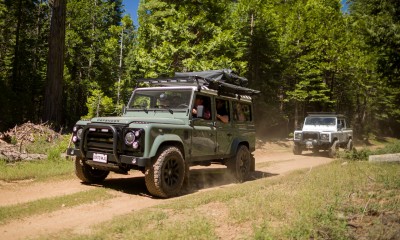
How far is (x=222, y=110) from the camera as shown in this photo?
8586mm

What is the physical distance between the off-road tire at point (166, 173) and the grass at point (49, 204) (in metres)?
1.00

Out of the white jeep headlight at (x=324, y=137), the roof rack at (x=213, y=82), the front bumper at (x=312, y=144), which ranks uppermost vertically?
the roof rack at (x=213, y=82)

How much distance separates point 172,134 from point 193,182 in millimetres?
2509

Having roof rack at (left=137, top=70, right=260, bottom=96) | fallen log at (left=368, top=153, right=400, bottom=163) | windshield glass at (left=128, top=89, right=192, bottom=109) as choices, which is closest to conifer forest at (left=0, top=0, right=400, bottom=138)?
fallen log at (left=368, top=153, right=400, bottom=163)

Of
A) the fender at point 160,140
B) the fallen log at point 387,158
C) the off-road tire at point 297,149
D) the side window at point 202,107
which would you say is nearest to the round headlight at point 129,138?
the fender at point 160,140

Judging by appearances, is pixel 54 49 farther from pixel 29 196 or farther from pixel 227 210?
pixel 227 210

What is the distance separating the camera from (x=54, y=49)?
43.8 feet

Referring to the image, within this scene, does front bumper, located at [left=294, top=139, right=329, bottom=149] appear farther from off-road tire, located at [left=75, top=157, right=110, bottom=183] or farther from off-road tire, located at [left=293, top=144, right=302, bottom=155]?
off-road tire, located at [left=75, top=157, right=110, bottom=183]

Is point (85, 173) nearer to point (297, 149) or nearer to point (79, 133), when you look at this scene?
point (79, 133)

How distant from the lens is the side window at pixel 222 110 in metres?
8.35

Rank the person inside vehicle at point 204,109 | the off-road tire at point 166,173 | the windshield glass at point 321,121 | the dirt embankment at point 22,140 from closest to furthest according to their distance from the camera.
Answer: the off-road tire at point 166,173 → the person inside vehicle at point 204,109 → the dirt embankment at point 22,140 → the windshield glass at point 321,121

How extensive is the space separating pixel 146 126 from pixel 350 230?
3.77 meters

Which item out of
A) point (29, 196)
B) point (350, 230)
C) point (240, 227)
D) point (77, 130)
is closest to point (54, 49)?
point (77, 130)

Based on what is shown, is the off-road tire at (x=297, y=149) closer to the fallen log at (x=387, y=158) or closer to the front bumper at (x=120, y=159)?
the fallen log at (x=387, y=158)
